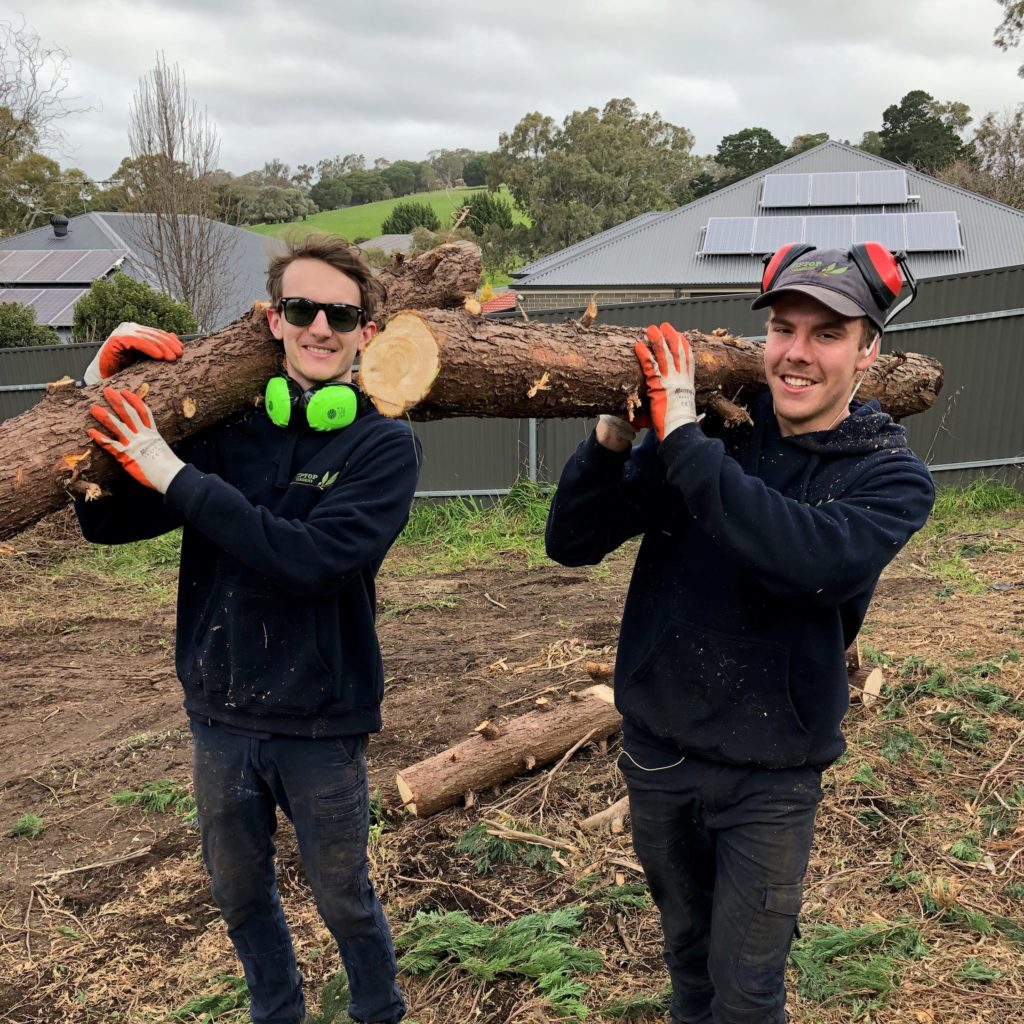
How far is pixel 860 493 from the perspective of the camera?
171cm

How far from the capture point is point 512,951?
2.62m

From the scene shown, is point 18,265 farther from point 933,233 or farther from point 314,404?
point 314,404

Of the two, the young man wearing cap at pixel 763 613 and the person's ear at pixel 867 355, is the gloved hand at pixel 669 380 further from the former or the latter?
the person's ear at pixel 867 355

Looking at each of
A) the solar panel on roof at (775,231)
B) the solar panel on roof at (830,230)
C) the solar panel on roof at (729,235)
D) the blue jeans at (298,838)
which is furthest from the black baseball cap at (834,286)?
the solar panel on roof at (729,235)

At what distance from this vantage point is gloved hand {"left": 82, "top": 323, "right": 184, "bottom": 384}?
216 cm

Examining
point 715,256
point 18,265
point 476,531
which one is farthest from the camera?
point 18,265

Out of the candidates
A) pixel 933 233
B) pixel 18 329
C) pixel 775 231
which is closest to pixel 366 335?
pixel 18 329

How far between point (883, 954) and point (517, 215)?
4130cm

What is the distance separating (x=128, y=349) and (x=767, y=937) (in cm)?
214

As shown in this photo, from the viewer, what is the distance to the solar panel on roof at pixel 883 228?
56.7 feet

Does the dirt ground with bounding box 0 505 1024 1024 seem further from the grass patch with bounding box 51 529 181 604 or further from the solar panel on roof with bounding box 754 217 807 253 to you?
the solar panel on roof with bounding box 754 217 807 253

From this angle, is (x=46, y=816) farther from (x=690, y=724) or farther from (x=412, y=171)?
(x=412, y=171)

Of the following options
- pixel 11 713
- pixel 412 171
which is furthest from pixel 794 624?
pixel 412 171

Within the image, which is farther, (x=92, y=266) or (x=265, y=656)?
(x=92, y=266)
